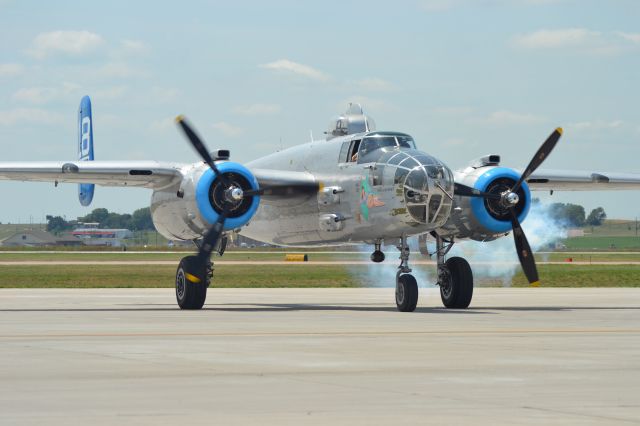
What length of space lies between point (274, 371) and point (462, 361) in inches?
108

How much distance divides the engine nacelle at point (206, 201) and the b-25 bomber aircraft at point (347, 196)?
26 millimetres

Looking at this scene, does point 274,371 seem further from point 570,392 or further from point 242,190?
point 242,190

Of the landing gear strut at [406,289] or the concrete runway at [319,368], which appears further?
the landing gear strut at [406,289]

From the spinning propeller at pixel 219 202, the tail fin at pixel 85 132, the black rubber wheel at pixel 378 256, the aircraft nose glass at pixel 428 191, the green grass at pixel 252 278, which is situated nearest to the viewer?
the aircraft nose glass at pixel 428 191

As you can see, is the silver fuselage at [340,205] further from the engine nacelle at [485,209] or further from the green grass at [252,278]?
the green grass at [252,278]

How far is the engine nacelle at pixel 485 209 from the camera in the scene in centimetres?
2998

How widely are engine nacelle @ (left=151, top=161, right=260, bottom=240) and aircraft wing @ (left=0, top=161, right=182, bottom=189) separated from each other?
60 cm

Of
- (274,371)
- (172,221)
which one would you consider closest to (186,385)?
(274,371)

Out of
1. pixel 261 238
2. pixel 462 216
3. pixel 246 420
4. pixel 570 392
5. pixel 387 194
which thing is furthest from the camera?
pixel 261 238

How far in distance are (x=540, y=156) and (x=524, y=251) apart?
2.52 meters

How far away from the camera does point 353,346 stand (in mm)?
17891

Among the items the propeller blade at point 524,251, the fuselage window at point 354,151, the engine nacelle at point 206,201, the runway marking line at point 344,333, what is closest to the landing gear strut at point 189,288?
the engine nacelle at point 206,201

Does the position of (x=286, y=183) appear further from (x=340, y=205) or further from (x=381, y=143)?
(x=381, y=143)

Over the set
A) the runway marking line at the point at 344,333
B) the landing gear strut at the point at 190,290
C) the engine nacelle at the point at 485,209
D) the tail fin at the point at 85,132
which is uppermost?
the tail fin at the point at 85,132
